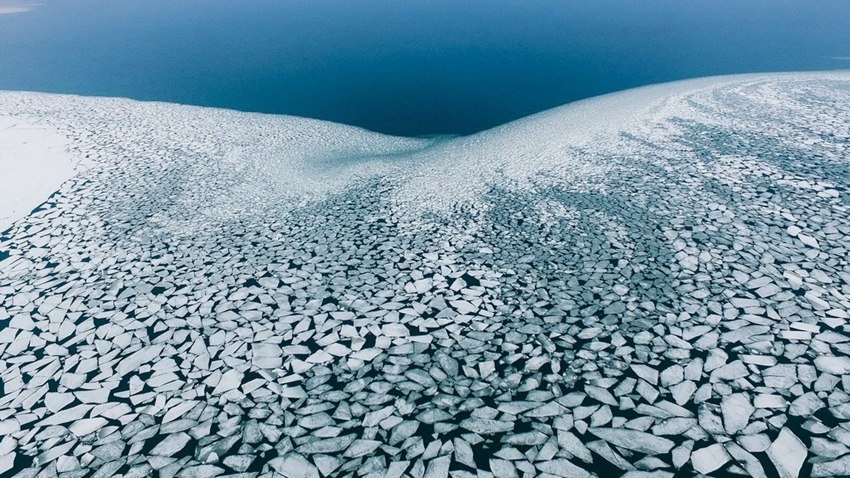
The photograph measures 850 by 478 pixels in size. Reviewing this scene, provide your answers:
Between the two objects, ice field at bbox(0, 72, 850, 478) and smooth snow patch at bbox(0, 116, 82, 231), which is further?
smooth snow patch at bbox(0, 116, 82, 231)

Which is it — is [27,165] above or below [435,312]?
above

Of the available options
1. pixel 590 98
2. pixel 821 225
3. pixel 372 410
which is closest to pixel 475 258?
pixel 372 410

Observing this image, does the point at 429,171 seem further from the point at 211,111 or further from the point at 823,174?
the point at 211,111

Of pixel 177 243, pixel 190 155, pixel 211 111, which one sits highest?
pixel 211 111

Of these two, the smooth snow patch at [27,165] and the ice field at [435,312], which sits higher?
the smooth snow patch at [27,165]

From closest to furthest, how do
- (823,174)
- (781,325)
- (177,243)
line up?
(781,325)
(177,243)
(823,174)

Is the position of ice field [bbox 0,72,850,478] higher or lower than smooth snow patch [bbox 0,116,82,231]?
lower

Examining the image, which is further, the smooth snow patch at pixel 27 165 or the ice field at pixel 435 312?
the smooth snow patch at pixel 27 165

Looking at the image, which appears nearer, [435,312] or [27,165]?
[435,312]
